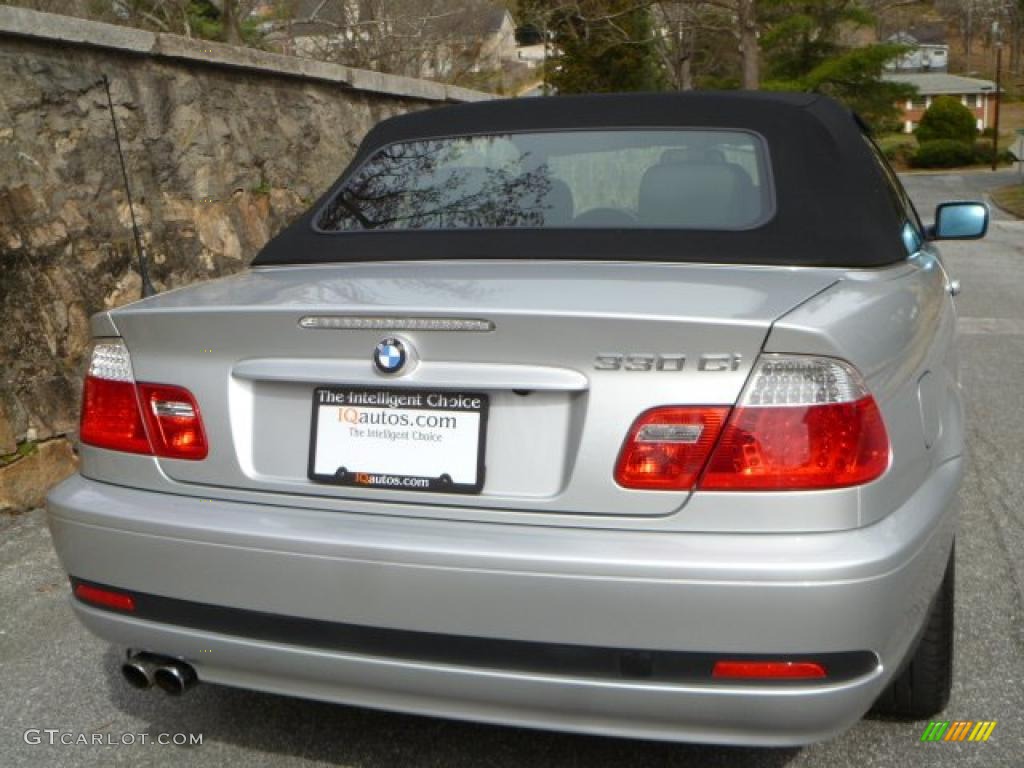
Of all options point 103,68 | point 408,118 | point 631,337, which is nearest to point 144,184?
point 103,68

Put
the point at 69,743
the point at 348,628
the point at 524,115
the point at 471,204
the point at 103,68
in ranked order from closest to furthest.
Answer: the point at 348,628 < the point at 69,743 < the point at 471,204 < the point at 524,115 < the point at 103,68

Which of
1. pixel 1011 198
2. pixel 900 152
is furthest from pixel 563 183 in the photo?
pixel 900 152

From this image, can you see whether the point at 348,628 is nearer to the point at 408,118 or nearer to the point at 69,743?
the point at 69,743

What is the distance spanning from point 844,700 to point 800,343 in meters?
0.67

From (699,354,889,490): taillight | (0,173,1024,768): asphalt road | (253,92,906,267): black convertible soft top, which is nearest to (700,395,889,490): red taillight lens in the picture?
(699,354,889,490): taillight

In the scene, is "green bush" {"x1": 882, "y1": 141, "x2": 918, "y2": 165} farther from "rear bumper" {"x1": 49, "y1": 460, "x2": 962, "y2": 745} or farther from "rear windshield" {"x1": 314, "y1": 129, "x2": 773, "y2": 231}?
"rear bumper" {"x1": 49, "y1": 460, "x2": 962, "y2": 745}

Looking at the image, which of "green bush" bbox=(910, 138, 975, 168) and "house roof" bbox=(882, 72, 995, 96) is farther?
"house roof" bbox=(882, 72, 995, 96)

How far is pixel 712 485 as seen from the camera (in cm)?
226

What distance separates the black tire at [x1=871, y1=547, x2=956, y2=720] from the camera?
2.92m

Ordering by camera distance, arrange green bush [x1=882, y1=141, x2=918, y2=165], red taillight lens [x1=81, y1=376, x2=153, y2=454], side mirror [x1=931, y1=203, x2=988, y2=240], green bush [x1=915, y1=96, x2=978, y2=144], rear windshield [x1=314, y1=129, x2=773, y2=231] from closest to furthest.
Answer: red taillight lens [x1=81, y1=376, x2=153, y2=454] → rear windshield [x1=314, y1=129, x2=773, y2=231] → side mirror [x1=931, y1=203, x2=988, y2=240] → green bush [x1=882, y1=141, x2=918, y2=165] → green bush [x1=915, y1=96, x2=978, y2=144]

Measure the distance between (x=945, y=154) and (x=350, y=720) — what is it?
188 feet

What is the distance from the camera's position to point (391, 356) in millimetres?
2416

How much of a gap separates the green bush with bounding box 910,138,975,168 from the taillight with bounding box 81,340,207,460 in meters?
57.4

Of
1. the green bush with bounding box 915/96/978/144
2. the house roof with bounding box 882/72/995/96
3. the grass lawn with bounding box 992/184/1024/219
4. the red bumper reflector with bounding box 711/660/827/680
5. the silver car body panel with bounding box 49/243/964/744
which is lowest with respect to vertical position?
the house roof with bounding box 882/72/995/96
